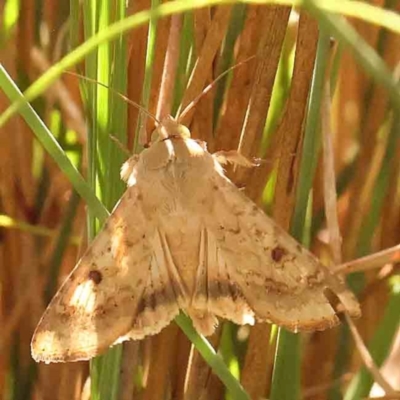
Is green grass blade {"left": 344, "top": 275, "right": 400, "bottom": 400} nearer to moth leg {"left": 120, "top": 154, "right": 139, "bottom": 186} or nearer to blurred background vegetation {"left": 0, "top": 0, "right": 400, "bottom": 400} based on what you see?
blurred background vegetation {"left": 0, "top": 0, "right": 400, "bottom": 400}

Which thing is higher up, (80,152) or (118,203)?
(80,152)

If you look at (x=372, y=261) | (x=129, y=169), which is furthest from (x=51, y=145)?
(x=372, y=261)

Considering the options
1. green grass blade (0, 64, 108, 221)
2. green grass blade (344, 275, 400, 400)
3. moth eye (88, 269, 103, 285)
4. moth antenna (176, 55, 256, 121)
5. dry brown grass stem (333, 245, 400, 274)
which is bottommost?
green grass blade (344, 275, 400, 400)

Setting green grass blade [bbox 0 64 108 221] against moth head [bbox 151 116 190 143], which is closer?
green grass blade [bbox 0 64 108 221]

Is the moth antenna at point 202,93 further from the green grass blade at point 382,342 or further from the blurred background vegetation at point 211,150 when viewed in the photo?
the green grass blade at point 382,342

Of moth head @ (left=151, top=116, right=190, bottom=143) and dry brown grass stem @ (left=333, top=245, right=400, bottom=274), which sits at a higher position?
moth head @ (left=151, top=116, right=190, bottom=143)

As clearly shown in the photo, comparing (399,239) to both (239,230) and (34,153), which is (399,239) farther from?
(34,153)

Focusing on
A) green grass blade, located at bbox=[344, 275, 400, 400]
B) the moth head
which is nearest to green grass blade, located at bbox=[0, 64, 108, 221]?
the moth head

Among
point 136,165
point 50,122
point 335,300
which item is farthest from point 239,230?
point 50,122
